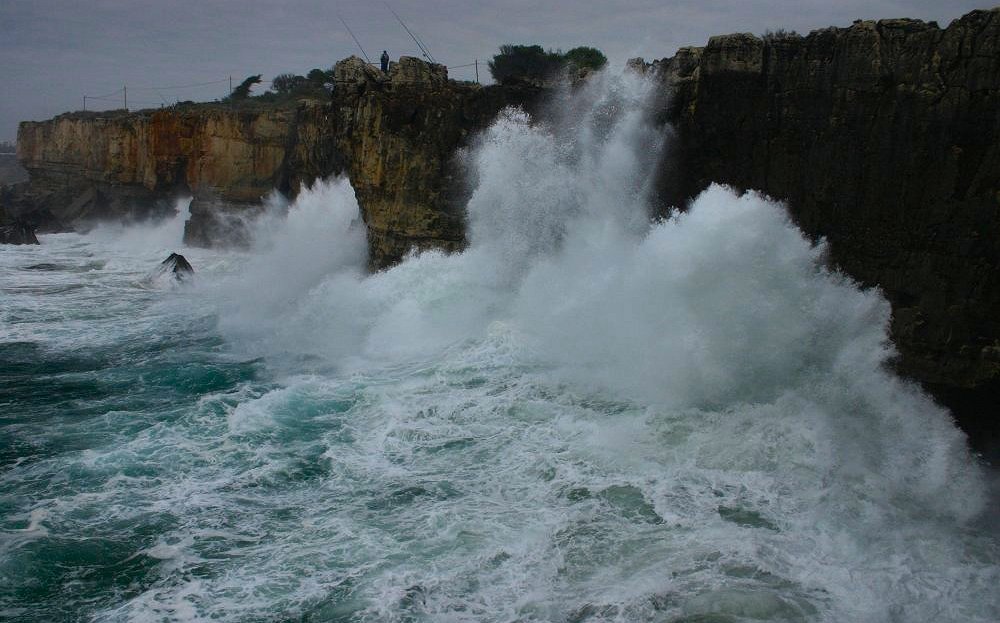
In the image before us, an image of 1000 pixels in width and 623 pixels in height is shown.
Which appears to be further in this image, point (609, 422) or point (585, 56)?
point (585, 56)

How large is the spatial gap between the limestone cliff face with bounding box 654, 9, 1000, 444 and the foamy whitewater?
48 centimetres

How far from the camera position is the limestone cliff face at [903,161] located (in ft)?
31.7

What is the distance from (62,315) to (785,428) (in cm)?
1559

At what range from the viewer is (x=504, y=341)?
13.9 metres

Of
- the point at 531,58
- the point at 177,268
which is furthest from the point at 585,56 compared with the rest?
the point at 177,268

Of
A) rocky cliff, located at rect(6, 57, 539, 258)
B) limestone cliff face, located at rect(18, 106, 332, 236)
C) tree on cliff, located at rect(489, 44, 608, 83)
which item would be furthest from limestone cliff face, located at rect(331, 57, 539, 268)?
tree on cliff, located at rect(489, 44, 608, 83)

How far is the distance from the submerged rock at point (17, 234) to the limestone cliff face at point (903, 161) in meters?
28.4

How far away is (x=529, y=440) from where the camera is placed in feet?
33.0

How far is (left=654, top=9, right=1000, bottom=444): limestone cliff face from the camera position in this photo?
966 centimetres

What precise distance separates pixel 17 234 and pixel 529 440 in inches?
1125

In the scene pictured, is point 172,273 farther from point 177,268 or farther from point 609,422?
point 609,422

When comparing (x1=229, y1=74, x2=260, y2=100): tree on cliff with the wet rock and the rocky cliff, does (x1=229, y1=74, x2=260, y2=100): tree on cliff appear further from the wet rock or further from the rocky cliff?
the wet rock

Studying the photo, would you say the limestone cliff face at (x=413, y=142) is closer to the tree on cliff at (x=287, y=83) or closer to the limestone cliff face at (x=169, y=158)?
the limestone cliff face at (x=169, y=158)

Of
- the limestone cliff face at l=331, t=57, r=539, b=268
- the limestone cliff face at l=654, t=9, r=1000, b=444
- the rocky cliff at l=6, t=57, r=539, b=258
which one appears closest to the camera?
the limestone cliff face at l=654, t=9, r=1000, b=444
